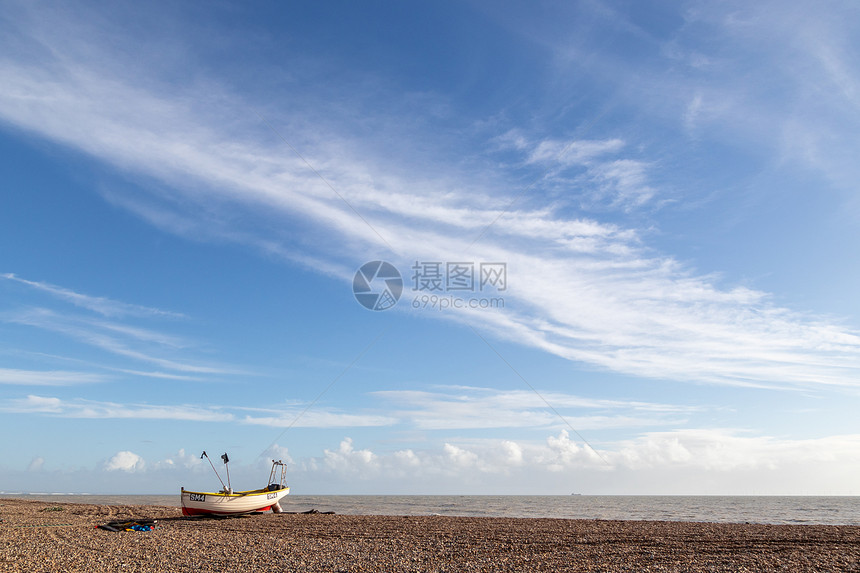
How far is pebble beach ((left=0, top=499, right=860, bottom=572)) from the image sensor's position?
17.2 metres

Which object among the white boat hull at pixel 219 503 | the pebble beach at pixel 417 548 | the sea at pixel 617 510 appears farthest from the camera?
the sea at pixel 617 510

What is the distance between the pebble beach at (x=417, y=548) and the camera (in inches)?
678

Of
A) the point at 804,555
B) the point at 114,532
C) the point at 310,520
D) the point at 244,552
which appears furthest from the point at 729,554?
the point at 114,532

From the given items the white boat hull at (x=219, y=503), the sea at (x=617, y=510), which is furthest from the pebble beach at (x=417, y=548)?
the sea at (x=617, y=510)

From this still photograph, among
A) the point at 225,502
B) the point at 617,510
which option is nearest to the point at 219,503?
the point at 225,502

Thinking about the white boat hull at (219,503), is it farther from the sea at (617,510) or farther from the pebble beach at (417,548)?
the sea at (617,510)

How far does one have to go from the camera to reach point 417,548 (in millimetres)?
20875

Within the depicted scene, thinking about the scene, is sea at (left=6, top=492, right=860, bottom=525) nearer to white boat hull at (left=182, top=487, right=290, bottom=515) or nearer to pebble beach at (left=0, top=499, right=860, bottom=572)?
white boat hull at (left=182, top=487, right=290, bottom=515)

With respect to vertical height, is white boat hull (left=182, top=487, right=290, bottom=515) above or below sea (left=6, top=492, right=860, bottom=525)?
above

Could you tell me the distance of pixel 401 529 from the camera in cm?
2858

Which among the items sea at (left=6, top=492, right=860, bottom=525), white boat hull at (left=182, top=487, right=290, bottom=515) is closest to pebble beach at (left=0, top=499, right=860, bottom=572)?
white boat hull at (left=182, top=487, right=290, bottom=515)

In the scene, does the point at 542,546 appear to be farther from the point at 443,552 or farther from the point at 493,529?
the point at 493,529

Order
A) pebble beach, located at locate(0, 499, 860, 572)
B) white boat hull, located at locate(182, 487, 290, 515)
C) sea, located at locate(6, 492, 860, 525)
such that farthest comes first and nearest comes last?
sea, located at locate(6, 492, 860, 525) < white boat hull, located at locate(182, 487, 290, 515) < pebble beach, located at locate(0, 499, 860, 572)

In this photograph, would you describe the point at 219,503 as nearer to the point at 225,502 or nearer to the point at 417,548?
the point at 225,502
